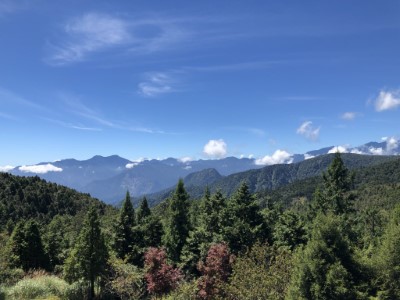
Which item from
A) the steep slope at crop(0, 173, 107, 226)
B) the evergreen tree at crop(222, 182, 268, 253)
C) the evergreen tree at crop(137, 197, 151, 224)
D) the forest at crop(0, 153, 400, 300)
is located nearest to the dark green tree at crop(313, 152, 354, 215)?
the forest at crop(0, 153, 400, 300)

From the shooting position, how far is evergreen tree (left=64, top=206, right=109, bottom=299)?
121 ft

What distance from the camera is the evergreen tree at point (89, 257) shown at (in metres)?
36.9

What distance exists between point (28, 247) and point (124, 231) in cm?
1631

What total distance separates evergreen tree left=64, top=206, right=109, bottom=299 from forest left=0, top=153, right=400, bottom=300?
0.33 ft

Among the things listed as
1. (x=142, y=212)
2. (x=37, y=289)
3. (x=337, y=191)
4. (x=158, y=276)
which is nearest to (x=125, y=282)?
(x=158, y=276)

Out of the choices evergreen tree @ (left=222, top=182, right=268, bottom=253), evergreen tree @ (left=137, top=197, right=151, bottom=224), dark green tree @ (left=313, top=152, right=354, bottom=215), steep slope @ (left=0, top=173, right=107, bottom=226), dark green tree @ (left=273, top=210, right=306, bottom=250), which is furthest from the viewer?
steep slope @ (left=0, top=173, right=107, bottom=226)

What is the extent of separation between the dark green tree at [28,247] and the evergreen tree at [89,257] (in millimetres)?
18380

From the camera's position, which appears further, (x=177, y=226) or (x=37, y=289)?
(x=177, y=226)

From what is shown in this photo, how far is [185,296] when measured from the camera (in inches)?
1024

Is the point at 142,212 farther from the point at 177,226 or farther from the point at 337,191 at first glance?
the point at 337,191

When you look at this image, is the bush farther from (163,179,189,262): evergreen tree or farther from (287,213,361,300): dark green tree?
(287,213,361,300): dark green tree

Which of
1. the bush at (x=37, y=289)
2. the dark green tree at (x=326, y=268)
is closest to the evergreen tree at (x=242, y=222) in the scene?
the dark green tree at (x=326, y=268)

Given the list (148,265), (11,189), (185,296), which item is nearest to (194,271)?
(148,265)

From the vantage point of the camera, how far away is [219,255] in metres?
30.2
